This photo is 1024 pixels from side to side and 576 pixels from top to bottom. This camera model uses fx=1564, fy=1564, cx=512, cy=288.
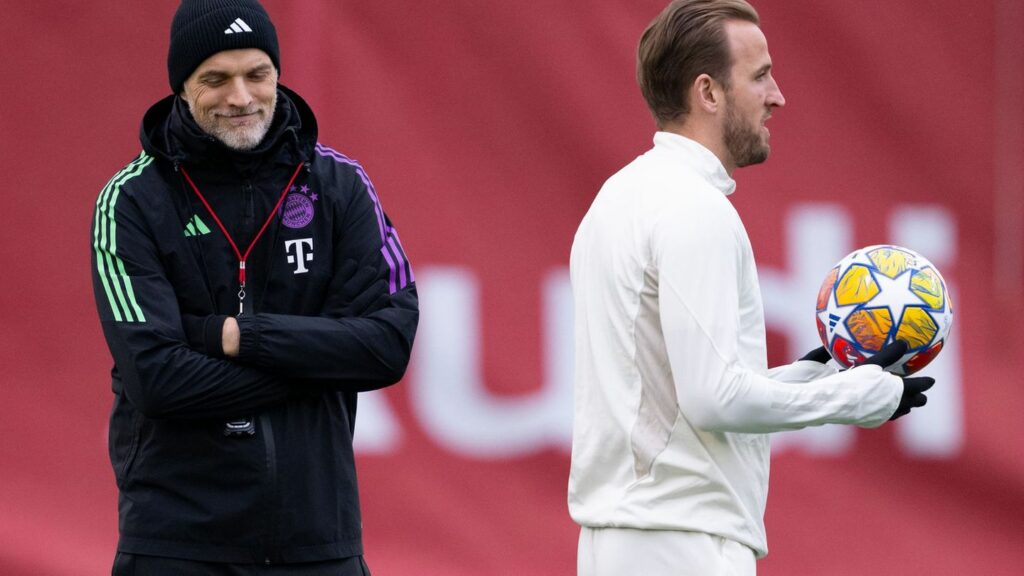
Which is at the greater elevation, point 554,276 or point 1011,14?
point 1011,14

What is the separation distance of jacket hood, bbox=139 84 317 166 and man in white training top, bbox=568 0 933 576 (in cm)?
75

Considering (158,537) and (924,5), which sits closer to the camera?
(158,537)

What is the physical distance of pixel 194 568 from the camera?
3.34 metres

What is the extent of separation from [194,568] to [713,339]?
4.06 ft

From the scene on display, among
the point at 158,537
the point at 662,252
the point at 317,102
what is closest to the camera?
the point at 662,252

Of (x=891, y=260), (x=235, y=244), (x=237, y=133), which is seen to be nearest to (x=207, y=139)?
(x=237, y=133)

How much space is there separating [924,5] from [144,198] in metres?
3.14

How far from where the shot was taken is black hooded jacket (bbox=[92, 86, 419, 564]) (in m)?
3.34

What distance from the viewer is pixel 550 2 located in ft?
17.4

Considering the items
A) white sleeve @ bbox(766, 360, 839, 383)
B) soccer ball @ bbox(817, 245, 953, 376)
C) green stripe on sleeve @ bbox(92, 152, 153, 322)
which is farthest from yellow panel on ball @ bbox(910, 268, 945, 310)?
green stripe on sleeve @ bbox(92, 152, 153, 322)

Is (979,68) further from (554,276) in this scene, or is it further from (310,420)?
(310,420)

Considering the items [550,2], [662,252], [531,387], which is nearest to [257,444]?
[662,252]

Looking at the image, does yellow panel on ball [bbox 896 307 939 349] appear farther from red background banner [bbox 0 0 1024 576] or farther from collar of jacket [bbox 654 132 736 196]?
red background banner [bbox 0 0 1024 576]

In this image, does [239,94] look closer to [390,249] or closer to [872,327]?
[390,249]
